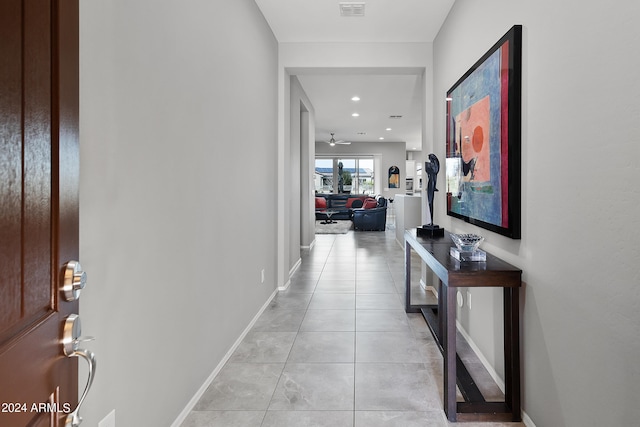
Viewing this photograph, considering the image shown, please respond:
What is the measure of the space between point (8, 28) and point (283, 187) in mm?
3650

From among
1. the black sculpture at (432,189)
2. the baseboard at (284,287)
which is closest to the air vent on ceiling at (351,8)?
the black sculpture at (432,189)

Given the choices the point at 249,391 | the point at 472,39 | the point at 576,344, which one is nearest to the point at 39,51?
the point at 576,344

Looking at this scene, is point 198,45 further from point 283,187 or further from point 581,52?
point 283,187

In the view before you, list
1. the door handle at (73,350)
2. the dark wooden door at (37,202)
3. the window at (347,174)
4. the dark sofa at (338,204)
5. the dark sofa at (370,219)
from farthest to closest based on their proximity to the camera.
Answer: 1. the window at (347,174)
2. the dark sofa at (338,204)
3. the dark sofa at (370,219)
4. the door handle at (73,350)
5. the dark wooden door at (37,202)

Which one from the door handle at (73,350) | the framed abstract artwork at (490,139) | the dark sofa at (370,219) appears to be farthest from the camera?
the dark sofa at (370,219)

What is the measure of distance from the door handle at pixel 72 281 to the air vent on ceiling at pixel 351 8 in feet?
10.7

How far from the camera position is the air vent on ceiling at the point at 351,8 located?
3246 mm

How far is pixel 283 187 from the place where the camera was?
13.8ft

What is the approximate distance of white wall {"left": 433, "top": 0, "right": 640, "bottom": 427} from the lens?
1.16 m

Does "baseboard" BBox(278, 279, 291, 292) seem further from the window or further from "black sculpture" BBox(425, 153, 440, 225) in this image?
the window

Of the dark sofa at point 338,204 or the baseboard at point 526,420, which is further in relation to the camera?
the dark sofa at point 338,204

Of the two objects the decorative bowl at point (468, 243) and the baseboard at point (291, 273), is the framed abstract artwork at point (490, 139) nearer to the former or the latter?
the decorative bowl at point (468, 243)

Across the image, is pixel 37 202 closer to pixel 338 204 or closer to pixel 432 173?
pixel 432 173

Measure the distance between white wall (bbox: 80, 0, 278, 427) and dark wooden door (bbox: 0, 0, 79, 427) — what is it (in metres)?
0.50
